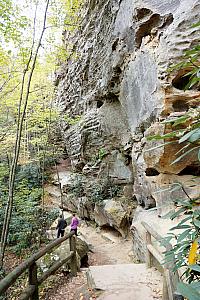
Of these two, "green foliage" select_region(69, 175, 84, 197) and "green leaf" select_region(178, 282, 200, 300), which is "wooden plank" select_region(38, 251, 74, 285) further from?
"green foliage" select_region(69, 175, 84, 197)

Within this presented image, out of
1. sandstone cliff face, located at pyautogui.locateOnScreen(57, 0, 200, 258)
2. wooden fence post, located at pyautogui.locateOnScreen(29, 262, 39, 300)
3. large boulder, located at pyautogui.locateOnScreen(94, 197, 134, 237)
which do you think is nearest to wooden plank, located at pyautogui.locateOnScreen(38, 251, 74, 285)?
wooden fence post, located at pyautogui.locateOnScreen(29, 262, 39, 300)

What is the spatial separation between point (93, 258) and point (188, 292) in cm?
734

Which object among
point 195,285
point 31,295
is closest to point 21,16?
point 31,295

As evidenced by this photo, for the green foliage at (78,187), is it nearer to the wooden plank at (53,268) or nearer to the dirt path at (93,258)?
the dirt path at (93,258)

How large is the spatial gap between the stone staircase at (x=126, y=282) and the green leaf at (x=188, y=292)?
268 centimetres

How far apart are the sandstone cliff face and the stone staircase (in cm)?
196

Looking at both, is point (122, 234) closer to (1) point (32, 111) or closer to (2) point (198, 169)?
(2) point (198, 169)

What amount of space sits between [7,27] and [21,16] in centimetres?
44

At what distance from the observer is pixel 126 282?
3.54 metres

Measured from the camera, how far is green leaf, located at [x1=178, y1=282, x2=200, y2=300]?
66cm

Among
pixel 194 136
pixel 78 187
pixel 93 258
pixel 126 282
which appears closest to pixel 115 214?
pixel 93 258

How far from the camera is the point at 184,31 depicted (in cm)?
562

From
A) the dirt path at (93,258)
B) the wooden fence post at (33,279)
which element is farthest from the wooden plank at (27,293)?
the dirt path at (93,258)

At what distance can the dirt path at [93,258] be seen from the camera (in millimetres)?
3891
